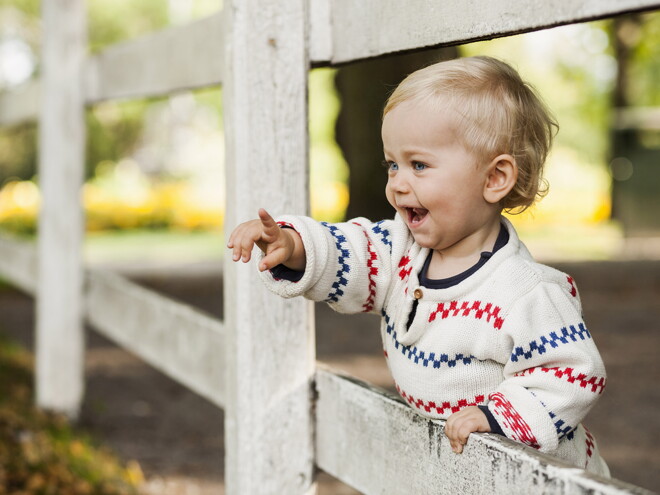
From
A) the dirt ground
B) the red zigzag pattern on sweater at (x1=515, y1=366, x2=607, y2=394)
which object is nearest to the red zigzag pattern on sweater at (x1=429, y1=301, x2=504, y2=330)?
the red zigzag pattern on sweater at (x1=515, y1=366, x2=607, y2=394)

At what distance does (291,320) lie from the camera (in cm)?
198

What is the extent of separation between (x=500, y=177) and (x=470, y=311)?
233 millimetres

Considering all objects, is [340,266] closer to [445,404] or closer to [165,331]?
[445,404]

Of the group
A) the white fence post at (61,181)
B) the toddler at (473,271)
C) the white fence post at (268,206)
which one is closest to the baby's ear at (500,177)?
the toddler at (473,271)

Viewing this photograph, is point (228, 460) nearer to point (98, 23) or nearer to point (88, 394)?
point (88, 394)

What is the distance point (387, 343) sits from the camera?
5.54 ft

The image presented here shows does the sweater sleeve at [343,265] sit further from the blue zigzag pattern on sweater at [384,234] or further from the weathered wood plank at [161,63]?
the weathered wood plank at [161,63]

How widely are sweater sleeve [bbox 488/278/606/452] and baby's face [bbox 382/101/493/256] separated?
0.61 ft

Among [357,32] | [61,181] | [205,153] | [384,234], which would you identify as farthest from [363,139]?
[205,153]

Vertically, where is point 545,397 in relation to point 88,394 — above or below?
above

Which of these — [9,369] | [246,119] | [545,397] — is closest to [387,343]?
[545,397]

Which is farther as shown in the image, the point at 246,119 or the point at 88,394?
the point at 88,394

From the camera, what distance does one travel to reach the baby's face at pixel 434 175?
4.90 ft

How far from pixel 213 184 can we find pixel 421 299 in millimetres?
20271
